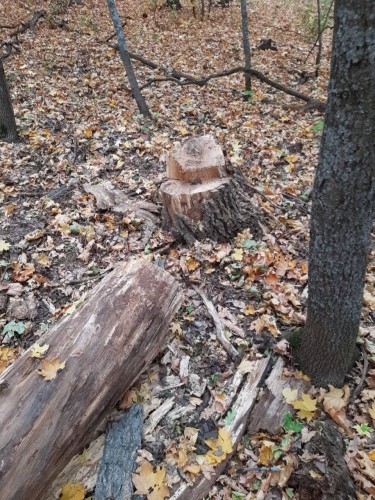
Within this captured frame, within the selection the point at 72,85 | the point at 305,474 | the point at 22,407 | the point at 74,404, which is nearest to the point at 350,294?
the point at 305,474

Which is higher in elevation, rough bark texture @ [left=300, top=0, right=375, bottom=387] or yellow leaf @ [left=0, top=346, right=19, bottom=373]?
rough bark texture @ [left=300, top=0, right=375, bottom=387]

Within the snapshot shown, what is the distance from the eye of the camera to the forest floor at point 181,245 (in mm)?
2779

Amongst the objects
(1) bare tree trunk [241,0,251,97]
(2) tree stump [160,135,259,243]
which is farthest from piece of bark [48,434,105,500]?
(1) bare tree trunk [241,0,251,97]

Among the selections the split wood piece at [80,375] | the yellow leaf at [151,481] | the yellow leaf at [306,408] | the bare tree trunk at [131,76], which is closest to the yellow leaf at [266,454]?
the yellow leaf at [306,408]

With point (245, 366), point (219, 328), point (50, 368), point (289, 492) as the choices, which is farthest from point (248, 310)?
point (50, 368)

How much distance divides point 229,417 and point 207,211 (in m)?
2.18

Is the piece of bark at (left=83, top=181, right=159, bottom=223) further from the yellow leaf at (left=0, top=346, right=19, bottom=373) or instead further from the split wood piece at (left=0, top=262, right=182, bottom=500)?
the yellow leaf at (left=0, top=346, right=19, bottom=373)

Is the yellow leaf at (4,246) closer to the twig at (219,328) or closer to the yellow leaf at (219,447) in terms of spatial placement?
the twig at (219,328)

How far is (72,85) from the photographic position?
8.78 metres

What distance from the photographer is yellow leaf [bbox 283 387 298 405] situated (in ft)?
9.57

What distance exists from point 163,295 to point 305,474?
1633mm

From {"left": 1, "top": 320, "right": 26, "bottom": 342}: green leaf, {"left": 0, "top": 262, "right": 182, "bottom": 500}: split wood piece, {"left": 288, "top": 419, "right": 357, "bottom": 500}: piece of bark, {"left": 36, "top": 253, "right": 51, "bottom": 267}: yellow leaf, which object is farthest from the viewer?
{"left": 36, "top": 253, "right": 51, "bottom": 267}: yellow leaf

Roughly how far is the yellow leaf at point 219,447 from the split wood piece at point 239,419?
0.16ft

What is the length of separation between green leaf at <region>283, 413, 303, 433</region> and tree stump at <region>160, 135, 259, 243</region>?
6.89 feet
